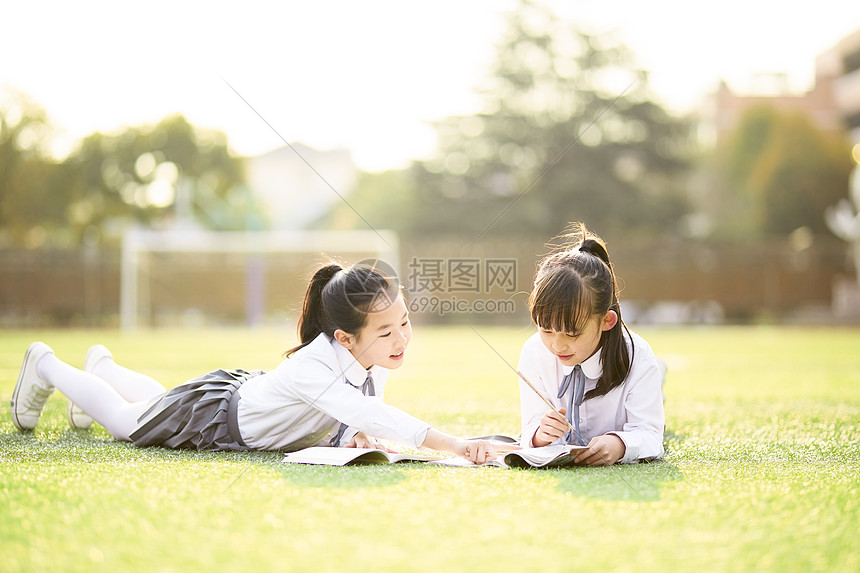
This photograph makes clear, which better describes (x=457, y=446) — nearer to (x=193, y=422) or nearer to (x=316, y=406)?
(x=316, y=406)

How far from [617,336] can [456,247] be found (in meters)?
17.1

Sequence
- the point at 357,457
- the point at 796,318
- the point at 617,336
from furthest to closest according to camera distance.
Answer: the point at 796,318 < the point at 617,336 < the point at 357,457

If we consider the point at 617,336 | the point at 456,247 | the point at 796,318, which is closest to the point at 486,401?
the point at 617,336

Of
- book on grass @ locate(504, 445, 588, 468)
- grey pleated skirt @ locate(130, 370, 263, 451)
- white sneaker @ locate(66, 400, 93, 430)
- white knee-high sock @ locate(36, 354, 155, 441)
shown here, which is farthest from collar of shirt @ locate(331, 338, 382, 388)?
white sneaker @ locate(66, 400, 93, 430)

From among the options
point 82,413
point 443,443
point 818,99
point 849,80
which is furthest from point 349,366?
point 818,99

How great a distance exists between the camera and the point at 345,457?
2441 millimetres

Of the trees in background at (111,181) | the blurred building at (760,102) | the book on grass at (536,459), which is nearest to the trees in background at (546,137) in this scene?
the trees in background at (111,181)

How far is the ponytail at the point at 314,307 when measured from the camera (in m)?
2.83

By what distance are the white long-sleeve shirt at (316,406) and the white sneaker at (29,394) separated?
0.82 meters

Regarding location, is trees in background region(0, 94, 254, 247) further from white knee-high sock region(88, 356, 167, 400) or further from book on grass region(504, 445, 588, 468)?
book on grass region(504, 445, 588, 468)

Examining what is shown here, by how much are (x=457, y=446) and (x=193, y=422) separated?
90cm

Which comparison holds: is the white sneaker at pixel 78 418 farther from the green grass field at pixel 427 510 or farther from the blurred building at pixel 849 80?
the blurred building at pixel 849 80

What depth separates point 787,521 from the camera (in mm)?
1768

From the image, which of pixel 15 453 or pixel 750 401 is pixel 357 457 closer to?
pixel 15 453
